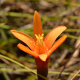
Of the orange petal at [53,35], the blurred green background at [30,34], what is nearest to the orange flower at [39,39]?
the orange petal at [53,35]

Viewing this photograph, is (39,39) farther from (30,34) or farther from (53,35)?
(30,34)

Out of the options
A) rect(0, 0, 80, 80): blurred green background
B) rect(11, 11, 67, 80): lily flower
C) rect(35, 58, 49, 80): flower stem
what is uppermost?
rect(11, 11, 67, 80): lily flower

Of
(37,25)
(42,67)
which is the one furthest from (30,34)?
(42,67)

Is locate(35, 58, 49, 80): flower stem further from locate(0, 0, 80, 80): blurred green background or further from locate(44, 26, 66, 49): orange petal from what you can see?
locate(0, 0, 80, 80): blurred green background

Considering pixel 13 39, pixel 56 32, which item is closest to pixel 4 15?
pixel 13 39

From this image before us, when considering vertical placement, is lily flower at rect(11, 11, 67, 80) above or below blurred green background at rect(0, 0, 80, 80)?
above

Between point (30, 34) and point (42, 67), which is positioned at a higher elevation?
point (42, 67)

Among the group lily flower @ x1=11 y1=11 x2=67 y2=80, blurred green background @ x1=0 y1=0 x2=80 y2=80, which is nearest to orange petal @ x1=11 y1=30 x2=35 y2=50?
lily flower @ x1=11 y1=11 x2=67 y2=80

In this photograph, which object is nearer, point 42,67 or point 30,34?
point 42,67

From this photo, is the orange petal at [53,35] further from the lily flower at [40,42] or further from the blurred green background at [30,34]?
the blurred green background at [30,34]

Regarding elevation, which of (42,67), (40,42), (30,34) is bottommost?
(30,34)

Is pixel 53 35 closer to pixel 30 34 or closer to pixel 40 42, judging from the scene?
pixel 40 42

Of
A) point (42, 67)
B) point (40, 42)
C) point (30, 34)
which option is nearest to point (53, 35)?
point (40, 42)
